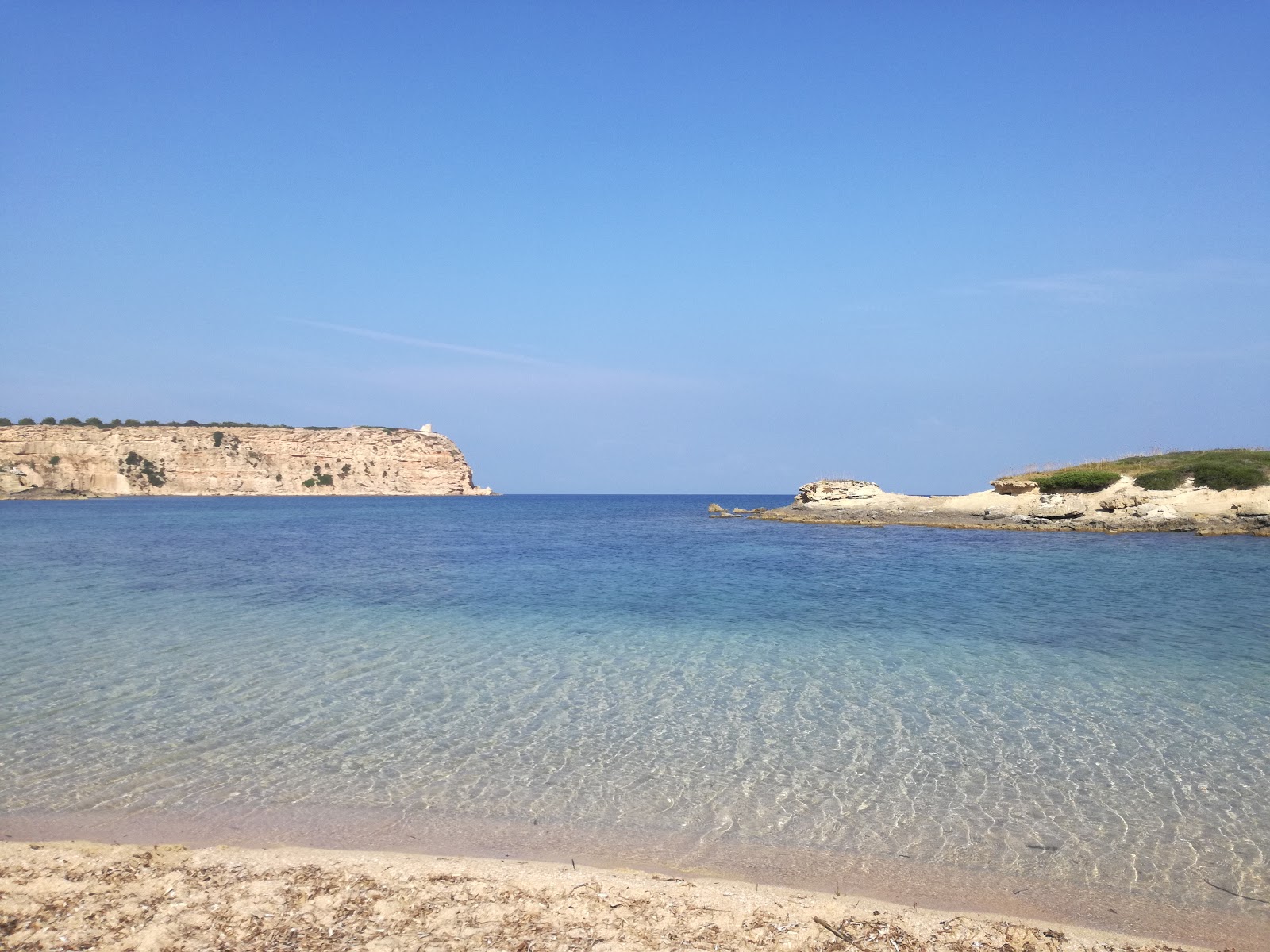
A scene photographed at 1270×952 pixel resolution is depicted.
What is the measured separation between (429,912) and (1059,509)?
44001 mm

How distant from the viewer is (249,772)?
694 cm

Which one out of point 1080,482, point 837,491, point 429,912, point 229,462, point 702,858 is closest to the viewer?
point 429,912

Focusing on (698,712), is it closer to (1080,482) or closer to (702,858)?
(702,858)

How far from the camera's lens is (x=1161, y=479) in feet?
140

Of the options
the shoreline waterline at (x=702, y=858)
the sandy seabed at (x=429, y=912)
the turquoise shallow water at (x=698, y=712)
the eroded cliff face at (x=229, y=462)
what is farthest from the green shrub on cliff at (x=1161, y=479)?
the eroded cliff face at (x=229, y=462)

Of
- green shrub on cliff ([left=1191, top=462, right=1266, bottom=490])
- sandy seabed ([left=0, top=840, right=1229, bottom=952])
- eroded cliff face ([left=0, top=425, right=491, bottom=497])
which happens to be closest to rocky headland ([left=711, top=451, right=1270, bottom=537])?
green shrub on cliff ([left=1191, top=462, right=1266, bottom=490])

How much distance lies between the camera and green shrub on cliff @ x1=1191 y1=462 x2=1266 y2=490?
40.8 m

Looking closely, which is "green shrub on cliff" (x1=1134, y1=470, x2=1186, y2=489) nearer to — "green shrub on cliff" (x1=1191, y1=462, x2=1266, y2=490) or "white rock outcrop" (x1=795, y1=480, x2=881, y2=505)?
"green shrub on cliff" (x1=1191, y1=462, x2=1266, y2=490)

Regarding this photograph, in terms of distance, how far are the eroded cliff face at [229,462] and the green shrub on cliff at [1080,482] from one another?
97676 millimetres

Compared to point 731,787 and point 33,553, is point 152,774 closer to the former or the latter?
point 731,787

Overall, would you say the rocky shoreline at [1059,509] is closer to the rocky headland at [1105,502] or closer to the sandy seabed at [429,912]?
the rocky headland at [1105,502]

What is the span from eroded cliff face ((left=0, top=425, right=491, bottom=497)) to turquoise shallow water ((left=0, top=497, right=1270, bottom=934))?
93.6 meters

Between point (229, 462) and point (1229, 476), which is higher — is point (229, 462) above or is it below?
above

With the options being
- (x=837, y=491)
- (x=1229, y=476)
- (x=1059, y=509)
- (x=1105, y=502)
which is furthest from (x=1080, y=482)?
(x=837, y=491)
